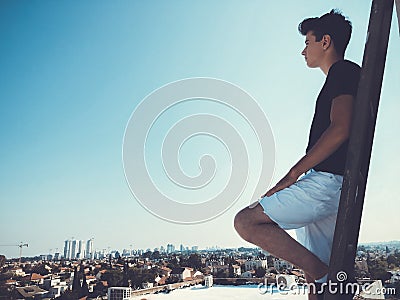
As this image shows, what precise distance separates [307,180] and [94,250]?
1819 mm

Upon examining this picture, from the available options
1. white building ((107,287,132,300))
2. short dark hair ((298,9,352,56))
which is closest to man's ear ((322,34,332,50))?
short dark hair ((298,9,352,56))

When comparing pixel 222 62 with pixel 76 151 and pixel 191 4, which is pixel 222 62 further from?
pixel 76 151

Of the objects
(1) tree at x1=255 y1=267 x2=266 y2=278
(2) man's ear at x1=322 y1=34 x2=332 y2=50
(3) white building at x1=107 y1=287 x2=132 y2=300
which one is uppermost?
(2) man's ear at x1=322 y1=34 x2=332 y2=50

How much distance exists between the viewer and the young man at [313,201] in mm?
936

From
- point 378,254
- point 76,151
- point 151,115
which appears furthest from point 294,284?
point 76,151

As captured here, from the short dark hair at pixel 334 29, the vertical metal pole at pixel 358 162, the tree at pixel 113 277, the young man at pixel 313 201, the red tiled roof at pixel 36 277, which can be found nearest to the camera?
the vertical metal pole at pixel 358 162

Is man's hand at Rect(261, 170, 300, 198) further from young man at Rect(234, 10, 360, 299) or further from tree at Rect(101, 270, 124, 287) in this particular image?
tree at Rect(101, 270, 124, 287)

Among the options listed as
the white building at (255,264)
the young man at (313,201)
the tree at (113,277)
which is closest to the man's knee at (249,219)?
the young man at (313,201)

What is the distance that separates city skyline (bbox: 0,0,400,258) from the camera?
199cm

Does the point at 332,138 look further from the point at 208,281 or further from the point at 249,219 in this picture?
the point at 208,281

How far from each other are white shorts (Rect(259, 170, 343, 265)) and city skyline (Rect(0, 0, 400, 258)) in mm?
758

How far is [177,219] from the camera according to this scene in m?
2.06

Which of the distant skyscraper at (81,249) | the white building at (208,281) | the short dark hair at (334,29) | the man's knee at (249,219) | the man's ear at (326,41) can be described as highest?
the short dark hair at (334,29)

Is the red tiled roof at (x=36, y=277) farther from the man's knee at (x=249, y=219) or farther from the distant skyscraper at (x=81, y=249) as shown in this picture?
the man's knee at (x=249, y=219)
